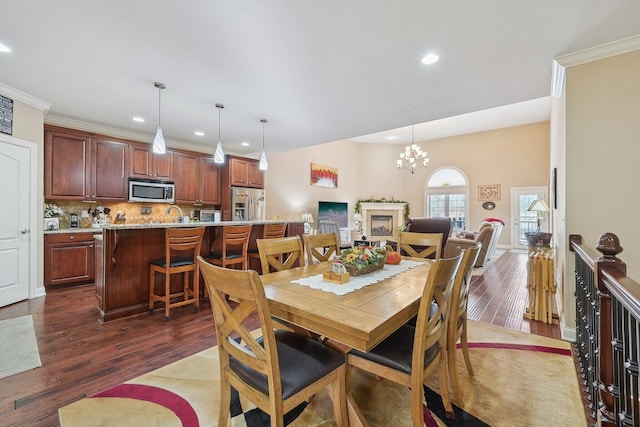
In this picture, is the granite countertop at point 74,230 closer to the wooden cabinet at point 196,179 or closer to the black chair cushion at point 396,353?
the wooden cabinet at point 196,179

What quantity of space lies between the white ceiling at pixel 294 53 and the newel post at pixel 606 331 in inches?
67.3

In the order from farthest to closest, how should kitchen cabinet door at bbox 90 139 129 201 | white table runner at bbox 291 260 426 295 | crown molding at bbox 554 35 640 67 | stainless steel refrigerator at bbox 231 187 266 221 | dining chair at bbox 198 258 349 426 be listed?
stainless steel refrigerator at bbox 231 187 266 221 → kitchen cabinet door at bbox 90 139 129 201 → crown molding at bbox 554 35 640 67 → white table runner at bbox 291 260 426 295 → dining chair at bbox 198 258 349 426

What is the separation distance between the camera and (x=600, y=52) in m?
2.36

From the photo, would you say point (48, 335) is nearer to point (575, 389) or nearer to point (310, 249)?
point (310, 249)

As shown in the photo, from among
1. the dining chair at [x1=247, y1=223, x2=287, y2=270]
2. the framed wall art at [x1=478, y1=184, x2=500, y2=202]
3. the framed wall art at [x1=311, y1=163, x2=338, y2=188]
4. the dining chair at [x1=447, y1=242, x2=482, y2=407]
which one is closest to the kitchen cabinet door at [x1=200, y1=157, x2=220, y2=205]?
the dining chair at [x1=247, y1=223, x2=287, y2=270]

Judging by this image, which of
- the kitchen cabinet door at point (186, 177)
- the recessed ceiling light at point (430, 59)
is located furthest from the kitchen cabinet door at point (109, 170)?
the recessed ceiling light at point (430, 59)

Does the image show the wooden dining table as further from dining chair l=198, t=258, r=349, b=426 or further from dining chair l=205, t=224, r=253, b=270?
dining chair l=205, t=224, r=253, b=270

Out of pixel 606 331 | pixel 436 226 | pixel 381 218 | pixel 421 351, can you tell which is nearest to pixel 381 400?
pixel 421 351

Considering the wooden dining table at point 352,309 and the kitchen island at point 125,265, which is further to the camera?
the kitchen island at point 125,265

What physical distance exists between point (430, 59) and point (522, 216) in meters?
8.08

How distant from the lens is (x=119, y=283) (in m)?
3.03

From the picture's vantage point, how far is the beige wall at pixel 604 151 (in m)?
2.30

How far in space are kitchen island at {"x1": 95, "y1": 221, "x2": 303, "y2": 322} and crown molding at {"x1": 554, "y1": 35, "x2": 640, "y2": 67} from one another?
4083 mm

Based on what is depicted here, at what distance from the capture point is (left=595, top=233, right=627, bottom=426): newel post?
1.19 metres
